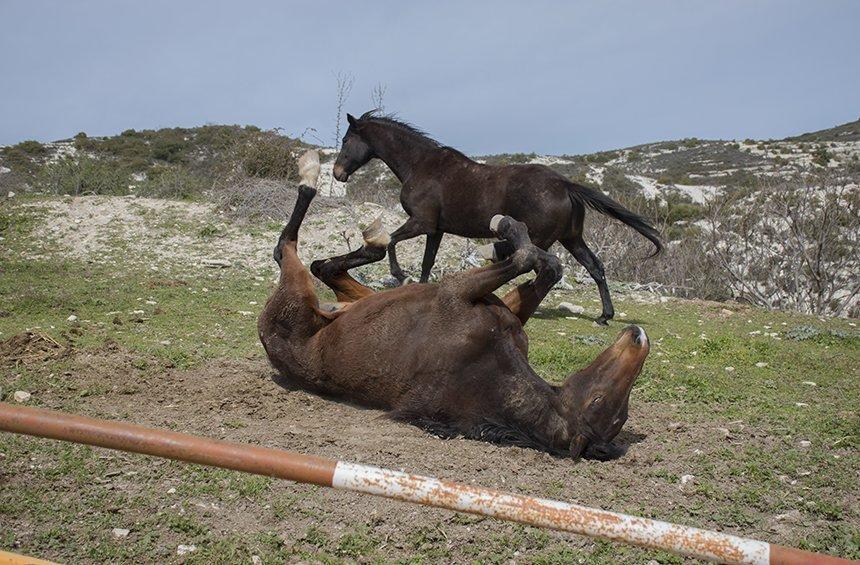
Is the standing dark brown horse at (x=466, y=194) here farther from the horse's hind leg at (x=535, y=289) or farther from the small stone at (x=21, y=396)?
the small stone at (x=21, y=396)

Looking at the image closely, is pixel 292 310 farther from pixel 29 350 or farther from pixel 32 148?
pixel 32 148

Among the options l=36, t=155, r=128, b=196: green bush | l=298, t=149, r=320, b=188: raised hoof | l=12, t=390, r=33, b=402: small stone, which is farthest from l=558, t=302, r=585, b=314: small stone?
l=36, t=155, r=128, b=196: green bush

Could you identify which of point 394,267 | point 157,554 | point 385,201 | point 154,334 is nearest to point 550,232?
point 394,267

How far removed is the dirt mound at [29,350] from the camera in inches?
221

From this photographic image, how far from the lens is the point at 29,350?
5.82 meters

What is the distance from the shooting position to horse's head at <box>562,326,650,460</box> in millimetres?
3932

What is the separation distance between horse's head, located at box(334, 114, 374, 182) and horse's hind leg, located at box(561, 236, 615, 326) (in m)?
3.02

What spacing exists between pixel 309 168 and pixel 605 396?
153 inches

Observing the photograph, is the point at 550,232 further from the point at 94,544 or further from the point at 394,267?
the point at 94,544

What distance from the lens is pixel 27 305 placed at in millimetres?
8258

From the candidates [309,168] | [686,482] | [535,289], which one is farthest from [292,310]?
[686,482]

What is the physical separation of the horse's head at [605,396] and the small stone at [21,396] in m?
3.51

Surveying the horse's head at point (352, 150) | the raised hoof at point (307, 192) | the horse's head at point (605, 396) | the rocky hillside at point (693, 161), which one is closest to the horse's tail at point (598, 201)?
the horse's head at point (352, 150)

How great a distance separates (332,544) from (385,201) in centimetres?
1581
